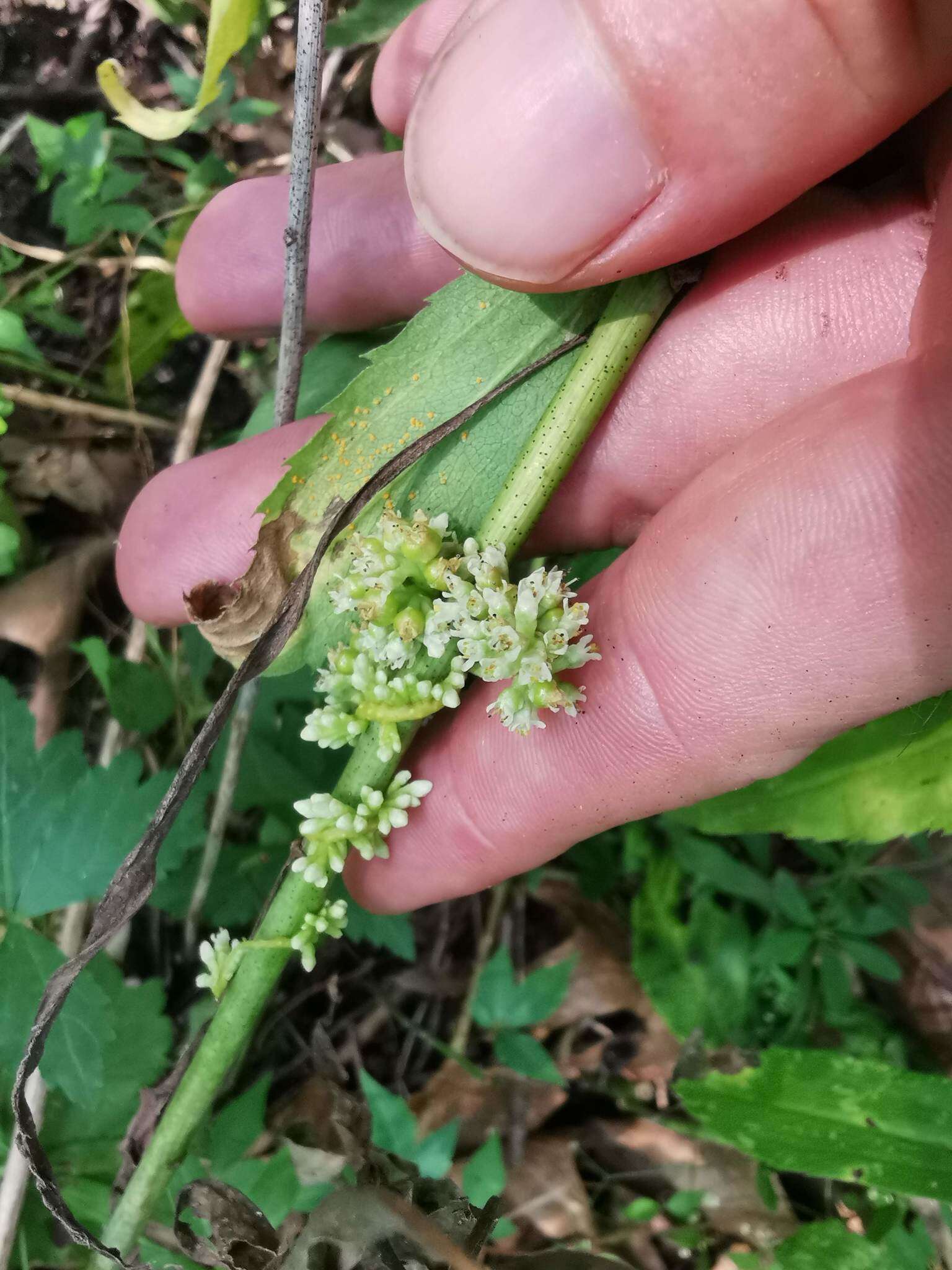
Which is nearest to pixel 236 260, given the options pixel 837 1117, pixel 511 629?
pixel 511 629

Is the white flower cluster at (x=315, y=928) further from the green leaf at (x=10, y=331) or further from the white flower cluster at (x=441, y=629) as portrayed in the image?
the green leaf at (x=10, y=331)

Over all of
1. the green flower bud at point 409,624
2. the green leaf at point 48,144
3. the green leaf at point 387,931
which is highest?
the green leaf at point 48,144

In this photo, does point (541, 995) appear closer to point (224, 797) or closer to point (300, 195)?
point (224, 797)

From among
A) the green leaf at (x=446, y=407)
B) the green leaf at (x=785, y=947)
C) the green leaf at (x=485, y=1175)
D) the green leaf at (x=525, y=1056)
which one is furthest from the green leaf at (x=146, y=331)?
the green leaf at (x=785, y=947)

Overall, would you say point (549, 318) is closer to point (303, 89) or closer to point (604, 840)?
point (303, 89)

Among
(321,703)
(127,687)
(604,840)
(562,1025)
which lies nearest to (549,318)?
(321,703)

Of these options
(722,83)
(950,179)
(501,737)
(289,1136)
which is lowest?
(289,1136)
